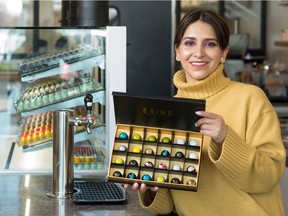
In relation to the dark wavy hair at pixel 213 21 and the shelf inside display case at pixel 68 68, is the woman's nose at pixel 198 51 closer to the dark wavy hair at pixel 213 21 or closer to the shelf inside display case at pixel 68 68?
the dark wavy hair at pixel 213 21

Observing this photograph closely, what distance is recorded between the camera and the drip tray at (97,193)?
201cm

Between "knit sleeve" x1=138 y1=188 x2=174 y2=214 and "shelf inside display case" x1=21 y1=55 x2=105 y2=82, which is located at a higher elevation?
"shelf inside display case" x1=21 y1=55 x2=105 y2=82

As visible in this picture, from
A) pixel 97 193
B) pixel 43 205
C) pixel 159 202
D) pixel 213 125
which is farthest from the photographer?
pixel 97 193

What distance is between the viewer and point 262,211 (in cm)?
166

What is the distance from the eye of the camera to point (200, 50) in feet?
5.50

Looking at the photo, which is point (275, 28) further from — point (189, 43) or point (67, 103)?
point (189, 43)

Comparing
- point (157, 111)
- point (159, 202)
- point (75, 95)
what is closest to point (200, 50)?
point (157, 111)

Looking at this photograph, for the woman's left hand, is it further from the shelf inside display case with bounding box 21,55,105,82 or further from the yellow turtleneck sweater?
the shelf inside display case with bounding box 21,55,105,82

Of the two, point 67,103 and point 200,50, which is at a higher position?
point 200,50

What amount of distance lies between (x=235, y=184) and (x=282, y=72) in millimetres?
4818

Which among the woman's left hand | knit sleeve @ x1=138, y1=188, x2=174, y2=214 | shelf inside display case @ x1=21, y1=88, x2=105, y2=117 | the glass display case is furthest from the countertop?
the woman's left hand

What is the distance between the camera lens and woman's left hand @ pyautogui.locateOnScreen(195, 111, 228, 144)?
1542mm

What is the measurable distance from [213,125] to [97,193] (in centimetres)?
70

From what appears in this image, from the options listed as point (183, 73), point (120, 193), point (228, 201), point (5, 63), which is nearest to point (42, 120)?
point (120, 193)
